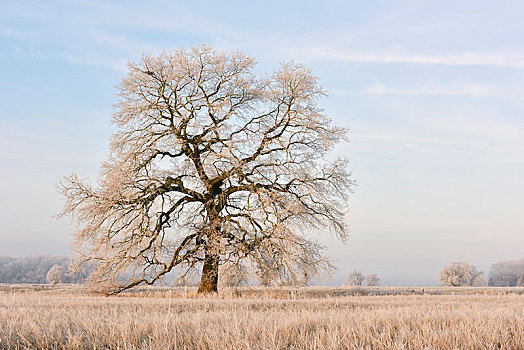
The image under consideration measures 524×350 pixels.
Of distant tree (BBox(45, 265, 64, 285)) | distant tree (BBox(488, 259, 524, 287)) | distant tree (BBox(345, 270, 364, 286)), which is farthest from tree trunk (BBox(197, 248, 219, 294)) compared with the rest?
distant tree (BBox(488, 259, 524, 287))

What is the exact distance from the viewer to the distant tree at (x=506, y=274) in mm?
87769

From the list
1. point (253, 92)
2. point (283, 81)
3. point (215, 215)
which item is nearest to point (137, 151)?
point (215, 215)

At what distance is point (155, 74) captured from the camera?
17906mm

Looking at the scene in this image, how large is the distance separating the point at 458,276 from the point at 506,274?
3169cm

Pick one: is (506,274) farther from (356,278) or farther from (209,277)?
(209,277)

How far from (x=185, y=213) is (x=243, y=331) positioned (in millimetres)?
14101

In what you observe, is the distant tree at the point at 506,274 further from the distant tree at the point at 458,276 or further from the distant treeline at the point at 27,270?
the distant treeline at the point at 27,270

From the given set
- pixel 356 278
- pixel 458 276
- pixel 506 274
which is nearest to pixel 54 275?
pixel 356 278

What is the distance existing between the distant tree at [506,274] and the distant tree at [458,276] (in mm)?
19338

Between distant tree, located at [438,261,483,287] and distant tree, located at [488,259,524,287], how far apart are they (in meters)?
19.3

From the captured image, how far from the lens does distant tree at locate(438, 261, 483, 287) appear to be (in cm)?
6888

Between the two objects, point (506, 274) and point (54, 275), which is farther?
point (506, 274)

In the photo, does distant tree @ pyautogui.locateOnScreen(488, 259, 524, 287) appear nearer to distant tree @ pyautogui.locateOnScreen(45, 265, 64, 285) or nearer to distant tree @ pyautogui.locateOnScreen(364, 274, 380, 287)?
distant tree @ pyautogui.locateOnScreen(364, 274, 380, 287)

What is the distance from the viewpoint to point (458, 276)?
6900 cm
